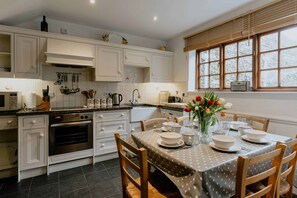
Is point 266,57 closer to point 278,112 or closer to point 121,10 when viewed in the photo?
point 278,112

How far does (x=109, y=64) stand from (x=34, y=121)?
1502 mm

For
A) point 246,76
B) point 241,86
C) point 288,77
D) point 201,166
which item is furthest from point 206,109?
point 246,76

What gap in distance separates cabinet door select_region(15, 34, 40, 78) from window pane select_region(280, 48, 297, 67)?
3500 millimetres

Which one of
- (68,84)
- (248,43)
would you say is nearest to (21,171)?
(68,84)

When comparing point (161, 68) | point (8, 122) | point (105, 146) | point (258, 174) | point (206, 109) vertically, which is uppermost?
point (161, 68)

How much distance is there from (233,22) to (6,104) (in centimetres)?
351

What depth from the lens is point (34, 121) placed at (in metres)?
2.27

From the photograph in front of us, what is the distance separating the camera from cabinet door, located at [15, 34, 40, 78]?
2.40 metres

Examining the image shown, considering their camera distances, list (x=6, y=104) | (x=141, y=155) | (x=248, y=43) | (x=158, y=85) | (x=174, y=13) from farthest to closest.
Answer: (x=158, y=85) → (x=174, y=13) → (x=248, y=43) → (x=6, y=104) → (x=141, y=155)

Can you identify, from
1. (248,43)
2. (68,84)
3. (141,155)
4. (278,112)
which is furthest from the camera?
(68,84)

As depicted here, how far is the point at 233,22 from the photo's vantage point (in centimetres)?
259

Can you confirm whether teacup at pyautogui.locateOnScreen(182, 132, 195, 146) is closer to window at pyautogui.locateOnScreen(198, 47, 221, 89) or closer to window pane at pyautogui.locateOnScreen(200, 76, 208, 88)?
window at pyautogui.locateOnScreen(198, 47, 221, 89)

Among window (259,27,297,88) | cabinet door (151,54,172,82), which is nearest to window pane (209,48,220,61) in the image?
window (259,27,297,88)

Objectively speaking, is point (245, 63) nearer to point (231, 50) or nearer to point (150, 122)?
point (231, 50)
